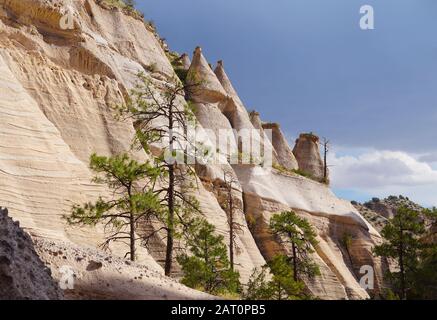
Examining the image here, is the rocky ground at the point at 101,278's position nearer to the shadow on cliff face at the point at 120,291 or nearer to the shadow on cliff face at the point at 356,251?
the shadow on cliff face at the point at 120,291

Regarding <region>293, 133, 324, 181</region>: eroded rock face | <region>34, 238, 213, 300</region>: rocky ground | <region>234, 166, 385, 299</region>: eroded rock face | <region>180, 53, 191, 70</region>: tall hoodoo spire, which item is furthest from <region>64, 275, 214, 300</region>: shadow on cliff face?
<region>293, 133, 324, 181</region>: eroded rock face

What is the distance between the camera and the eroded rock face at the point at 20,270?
7363 mm

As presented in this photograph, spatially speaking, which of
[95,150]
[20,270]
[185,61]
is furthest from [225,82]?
[20,270]

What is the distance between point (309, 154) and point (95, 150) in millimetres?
41505

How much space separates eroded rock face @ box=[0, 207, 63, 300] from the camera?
24.2 ft

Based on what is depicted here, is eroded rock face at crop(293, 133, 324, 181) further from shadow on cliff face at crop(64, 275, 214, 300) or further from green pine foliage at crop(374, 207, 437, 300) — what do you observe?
shadow on cliff face at crop(64, 275, 214, 300)

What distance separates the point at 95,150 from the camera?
26.4 meters

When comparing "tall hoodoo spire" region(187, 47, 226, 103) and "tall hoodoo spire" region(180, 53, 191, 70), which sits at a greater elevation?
"tall hoodoo spire" region(180, 53, 191, 70)

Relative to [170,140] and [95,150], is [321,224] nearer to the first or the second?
[95,150]

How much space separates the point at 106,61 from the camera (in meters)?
32.8

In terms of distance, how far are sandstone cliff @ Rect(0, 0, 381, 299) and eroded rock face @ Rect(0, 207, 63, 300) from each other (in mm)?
1462
